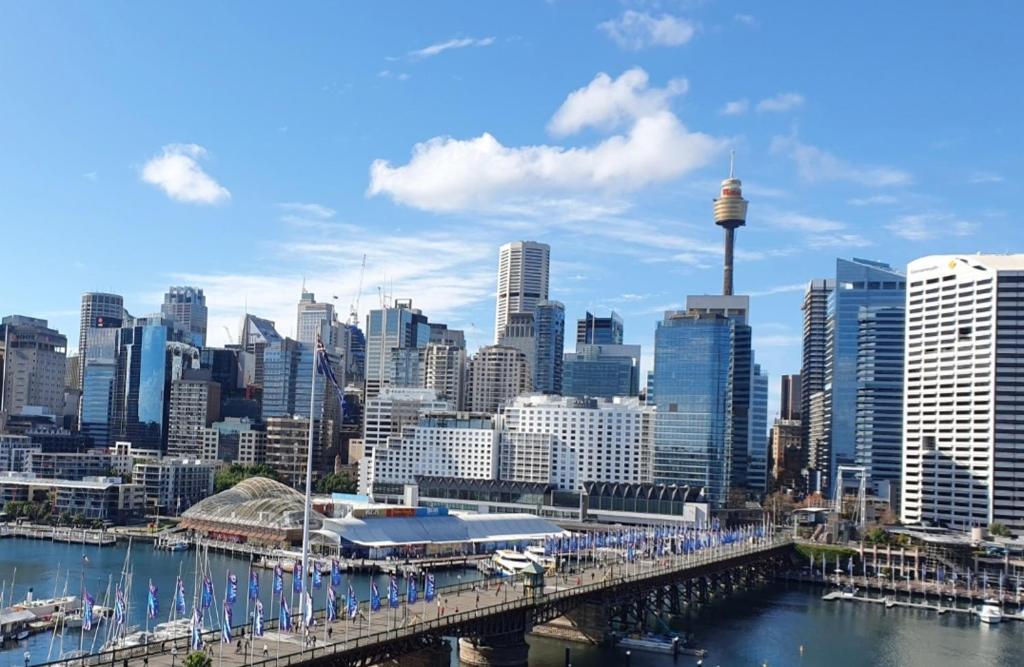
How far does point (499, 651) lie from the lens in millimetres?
81125

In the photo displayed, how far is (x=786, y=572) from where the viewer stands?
15600cm

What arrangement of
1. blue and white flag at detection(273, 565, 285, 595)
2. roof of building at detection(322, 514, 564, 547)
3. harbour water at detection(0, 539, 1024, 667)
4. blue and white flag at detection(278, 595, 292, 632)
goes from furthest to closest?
roof of building at detection(322, 514, 564, 547)
harbour water at detection(0, 539, 1024, 667)
blue and white flag at detection(273, 565, 285, 595)
blue and white flag at detection(278, 595, 292, 632)

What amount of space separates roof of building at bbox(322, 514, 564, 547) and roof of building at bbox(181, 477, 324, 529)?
33.6 feet

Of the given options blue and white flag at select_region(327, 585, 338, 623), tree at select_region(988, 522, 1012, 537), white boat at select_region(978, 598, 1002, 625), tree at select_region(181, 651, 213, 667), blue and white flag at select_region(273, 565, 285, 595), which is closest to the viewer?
tree at select_region(181, 651, 213, 667)

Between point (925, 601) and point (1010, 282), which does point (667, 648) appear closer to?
point (925, 601)

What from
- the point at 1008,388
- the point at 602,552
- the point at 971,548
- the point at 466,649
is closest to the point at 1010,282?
the point at 1008,388

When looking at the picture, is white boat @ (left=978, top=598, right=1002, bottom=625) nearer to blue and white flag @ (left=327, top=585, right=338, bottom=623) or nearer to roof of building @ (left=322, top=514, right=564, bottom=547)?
roof of building @ (left=322, top=514, right=564, bottom=547)

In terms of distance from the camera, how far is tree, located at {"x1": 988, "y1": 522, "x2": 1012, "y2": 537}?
169500mm

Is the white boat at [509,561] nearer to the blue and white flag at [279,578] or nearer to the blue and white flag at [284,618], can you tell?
the blue and white flag at [279,578]

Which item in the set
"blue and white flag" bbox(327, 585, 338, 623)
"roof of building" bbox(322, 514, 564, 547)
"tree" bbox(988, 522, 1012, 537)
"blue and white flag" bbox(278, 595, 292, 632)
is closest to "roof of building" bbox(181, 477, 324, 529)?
"roof of building" bbox(322, 514, 564, 547)

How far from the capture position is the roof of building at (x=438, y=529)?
150250mm

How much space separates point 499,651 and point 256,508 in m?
94.4

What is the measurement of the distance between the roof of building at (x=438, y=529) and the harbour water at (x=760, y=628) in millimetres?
12556

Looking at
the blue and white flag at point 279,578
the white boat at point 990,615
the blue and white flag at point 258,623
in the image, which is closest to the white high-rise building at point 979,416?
the white boat at point 990,615
